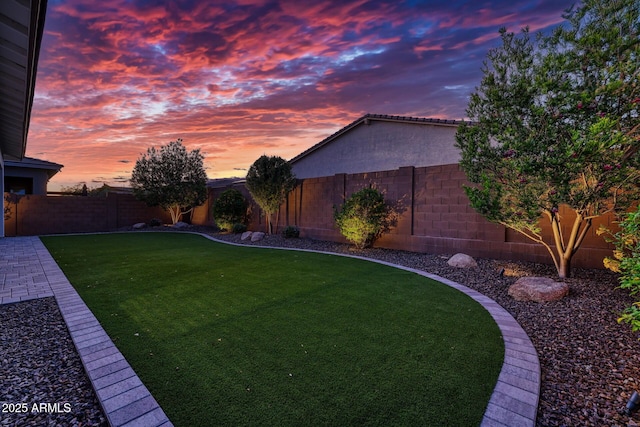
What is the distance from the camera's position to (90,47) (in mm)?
7449

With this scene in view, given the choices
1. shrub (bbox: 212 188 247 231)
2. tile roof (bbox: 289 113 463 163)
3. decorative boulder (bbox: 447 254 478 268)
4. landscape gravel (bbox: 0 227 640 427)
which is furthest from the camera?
shrub (bbox: 212 188 247 231)

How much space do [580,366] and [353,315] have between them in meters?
2.21

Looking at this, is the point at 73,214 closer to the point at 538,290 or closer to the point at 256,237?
the point at 256,237

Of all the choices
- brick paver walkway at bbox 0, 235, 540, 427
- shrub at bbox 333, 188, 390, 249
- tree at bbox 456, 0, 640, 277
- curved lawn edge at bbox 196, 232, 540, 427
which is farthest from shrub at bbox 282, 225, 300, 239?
Answer: curved lawn edge at bbox 196, 232, 540, 427

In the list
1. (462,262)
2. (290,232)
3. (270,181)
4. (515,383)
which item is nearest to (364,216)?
(462,262)

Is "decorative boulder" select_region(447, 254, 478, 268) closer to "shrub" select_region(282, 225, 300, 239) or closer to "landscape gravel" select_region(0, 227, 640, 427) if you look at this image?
"landscape gravel" select_region(0, 227, 640, 427)

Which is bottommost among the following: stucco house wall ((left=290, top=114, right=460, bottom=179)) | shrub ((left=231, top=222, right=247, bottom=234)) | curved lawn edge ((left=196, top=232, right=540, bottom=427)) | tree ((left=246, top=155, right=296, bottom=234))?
curved lawn edge ((left=196, top=232, right=540, bottom=427))

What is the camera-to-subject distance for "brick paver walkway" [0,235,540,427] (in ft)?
6.29

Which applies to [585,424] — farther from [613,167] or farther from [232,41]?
[232,41]

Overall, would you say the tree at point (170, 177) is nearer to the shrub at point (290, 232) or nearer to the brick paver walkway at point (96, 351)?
the shrub at point (290, 232)

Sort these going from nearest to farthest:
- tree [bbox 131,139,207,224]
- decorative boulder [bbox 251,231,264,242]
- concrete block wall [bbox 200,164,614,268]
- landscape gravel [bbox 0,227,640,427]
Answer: landscape gravel [bbox 0,227,640,427] → concrete block wall [bbox 200,164,614,268] → decorative boulder [bbox 251,231,264,242] → tree [bbox 131,139,207,224]

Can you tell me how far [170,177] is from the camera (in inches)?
616

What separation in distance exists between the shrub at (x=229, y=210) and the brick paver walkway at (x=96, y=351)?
7719 mm

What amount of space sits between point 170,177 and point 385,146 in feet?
36.8
